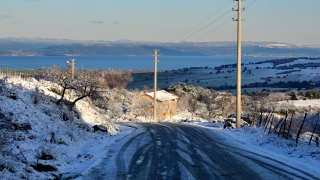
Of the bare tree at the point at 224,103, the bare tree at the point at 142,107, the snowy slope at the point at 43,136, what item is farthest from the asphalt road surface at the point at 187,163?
the bare tree at the point at 224,103

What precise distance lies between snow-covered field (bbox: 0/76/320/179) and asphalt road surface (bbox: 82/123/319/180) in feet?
1.81

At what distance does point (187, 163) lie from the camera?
12703 mm

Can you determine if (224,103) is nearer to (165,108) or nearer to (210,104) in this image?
(210,104)

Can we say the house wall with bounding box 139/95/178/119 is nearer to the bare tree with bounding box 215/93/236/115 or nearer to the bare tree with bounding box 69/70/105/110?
the bare tree with bounding box 215/93/236/115

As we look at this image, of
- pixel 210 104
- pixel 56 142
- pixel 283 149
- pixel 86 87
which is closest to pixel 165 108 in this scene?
pixel 210 104

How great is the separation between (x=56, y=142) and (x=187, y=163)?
5104 millimetres

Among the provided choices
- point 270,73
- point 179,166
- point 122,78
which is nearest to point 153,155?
point 179,166

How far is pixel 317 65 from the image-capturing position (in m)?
148

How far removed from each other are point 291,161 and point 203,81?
116 metres

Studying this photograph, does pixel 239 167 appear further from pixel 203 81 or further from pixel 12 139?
pixel 203 81

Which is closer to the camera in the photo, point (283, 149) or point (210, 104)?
point (283, 149)

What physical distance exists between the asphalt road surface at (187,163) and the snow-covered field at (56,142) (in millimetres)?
551

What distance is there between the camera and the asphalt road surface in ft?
35.8

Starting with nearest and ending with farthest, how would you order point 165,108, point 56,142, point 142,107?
point 56,142 < point 142,107 < point 165,108
